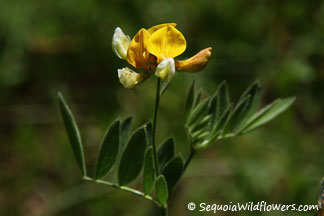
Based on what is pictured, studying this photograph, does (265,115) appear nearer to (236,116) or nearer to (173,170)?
(236,116)

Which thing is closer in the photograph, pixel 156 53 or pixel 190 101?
pixel 156 53

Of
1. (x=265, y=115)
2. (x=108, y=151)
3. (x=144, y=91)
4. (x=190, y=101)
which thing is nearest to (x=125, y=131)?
(x=108, y=151)


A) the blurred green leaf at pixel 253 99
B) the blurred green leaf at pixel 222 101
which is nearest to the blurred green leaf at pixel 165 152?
the blurred green leaf at pixel 222 101

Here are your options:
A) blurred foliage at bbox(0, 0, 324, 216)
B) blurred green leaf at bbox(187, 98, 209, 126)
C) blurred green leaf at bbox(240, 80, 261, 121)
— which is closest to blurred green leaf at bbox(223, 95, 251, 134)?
blurred green leaf at bbox(240, 80, 261, 121)

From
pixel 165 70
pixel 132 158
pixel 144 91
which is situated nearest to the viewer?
→ pixel 165 70

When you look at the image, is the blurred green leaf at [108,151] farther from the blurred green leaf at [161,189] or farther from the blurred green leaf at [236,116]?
the blurred green leaf at [236,116]

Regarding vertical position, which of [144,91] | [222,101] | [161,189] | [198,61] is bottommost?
[144,91]
